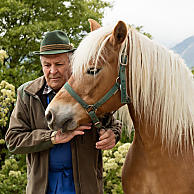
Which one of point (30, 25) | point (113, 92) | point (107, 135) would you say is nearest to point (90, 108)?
point (113, 92)

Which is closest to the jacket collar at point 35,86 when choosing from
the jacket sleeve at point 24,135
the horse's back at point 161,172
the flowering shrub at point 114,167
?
the jacket sleeve at point 24,135

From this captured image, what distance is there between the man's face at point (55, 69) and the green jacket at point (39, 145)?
0.12 m

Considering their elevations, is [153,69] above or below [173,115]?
above

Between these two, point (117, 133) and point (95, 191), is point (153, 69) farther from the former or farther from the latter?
point (95, 191)

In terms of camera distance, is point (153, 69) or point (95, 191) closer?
point (153, 69)

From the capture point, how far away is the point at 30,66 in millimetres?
7941

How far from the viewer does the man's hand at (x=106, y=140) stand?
6.95ft

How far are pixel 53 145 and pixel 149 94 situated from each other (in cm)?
81

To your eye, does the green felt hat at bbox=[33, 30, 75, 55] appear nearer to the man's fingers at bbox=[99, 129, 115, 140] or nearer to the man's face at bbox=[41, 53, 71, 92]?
the man's face at bbox=[41, 53, 71, 92]

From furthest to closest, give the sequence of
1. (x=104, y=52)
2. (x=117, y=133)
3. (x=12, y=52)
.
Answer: (x=12, y=52) < (x=117, y=133) < (x=104, y=52)

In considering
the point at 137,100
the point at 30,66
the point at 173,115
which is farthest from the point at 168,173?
the point at 30,66

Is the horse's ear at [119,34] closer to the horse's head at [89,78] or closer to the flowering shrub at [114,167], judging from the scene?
the horse's head at [89,78]

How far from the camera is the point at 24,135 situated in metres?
2.19

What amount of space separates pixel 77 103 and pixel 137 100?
413 millimetres
